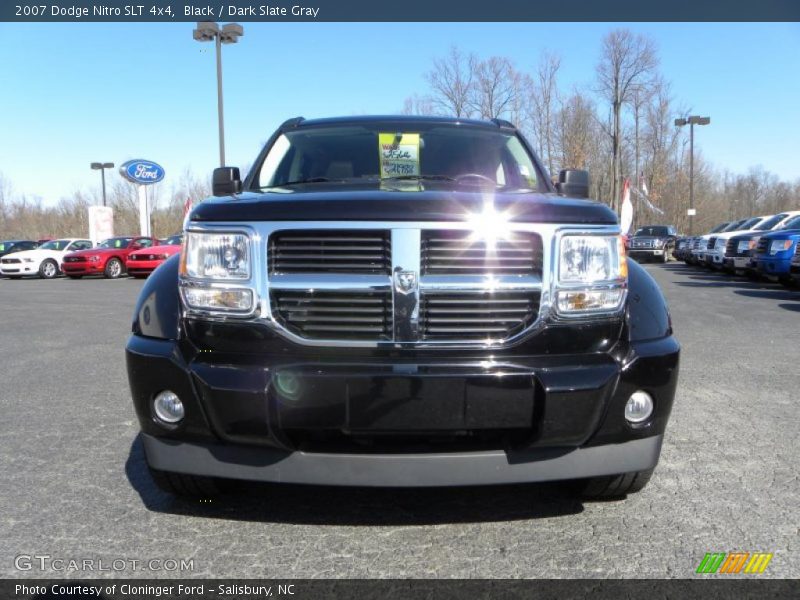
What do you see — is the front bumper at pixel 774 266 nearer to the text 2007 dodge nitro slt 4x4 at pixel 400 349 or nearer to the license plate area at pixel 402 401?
the text 2007 dodge nitro slt 4x4 at pixel 400 349

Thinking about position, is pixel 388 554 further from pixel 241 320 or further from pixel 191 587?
pixel 241 320

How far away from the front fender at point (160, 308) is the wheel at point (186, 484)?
0.59 meters

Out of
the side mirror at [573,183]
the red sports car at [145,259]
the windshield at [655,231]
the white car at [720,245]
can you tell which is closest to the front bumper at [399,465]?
the side mirror at [573,183]

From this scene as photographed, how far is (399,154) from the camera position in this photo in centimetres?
396

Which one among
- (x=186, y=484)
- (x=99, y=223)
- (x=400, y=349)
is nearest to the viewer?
(x=400, y=349)

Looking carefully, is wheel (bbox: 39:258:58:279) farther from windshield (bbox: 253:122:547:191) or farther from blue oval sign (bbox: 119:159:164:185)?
windshield (bbox: 253:122:547:191)

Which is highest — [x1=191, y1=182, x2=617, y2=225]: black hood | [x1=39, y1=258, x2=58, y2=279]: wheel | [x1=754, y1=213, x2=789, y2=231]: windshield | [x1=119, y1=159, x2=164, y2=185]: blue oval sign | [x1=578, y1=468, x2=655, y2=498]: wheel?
[x1=119, y1=159, x2=164, y2=185]: blue oval sign

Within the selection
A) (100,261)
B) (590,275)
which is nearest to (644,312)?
(590,275)

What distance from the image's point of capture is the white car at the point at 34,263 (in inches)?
952

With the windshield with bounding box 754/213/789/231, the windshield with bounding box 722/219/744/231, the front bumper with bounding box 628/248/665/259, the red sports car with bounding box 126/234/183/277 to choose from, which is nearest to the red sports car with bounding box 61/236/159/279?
the red sports car with bounding box 126/234/183/277

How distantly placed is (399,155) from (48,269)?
24598 mm

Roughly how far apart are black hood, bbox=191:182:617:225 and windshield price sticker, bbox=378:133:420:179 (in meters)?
1.20

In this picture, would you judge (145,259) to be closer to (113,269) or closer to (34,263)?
(113,269)

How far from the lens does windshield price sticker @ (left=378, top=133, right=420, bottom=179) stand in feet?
12.7
